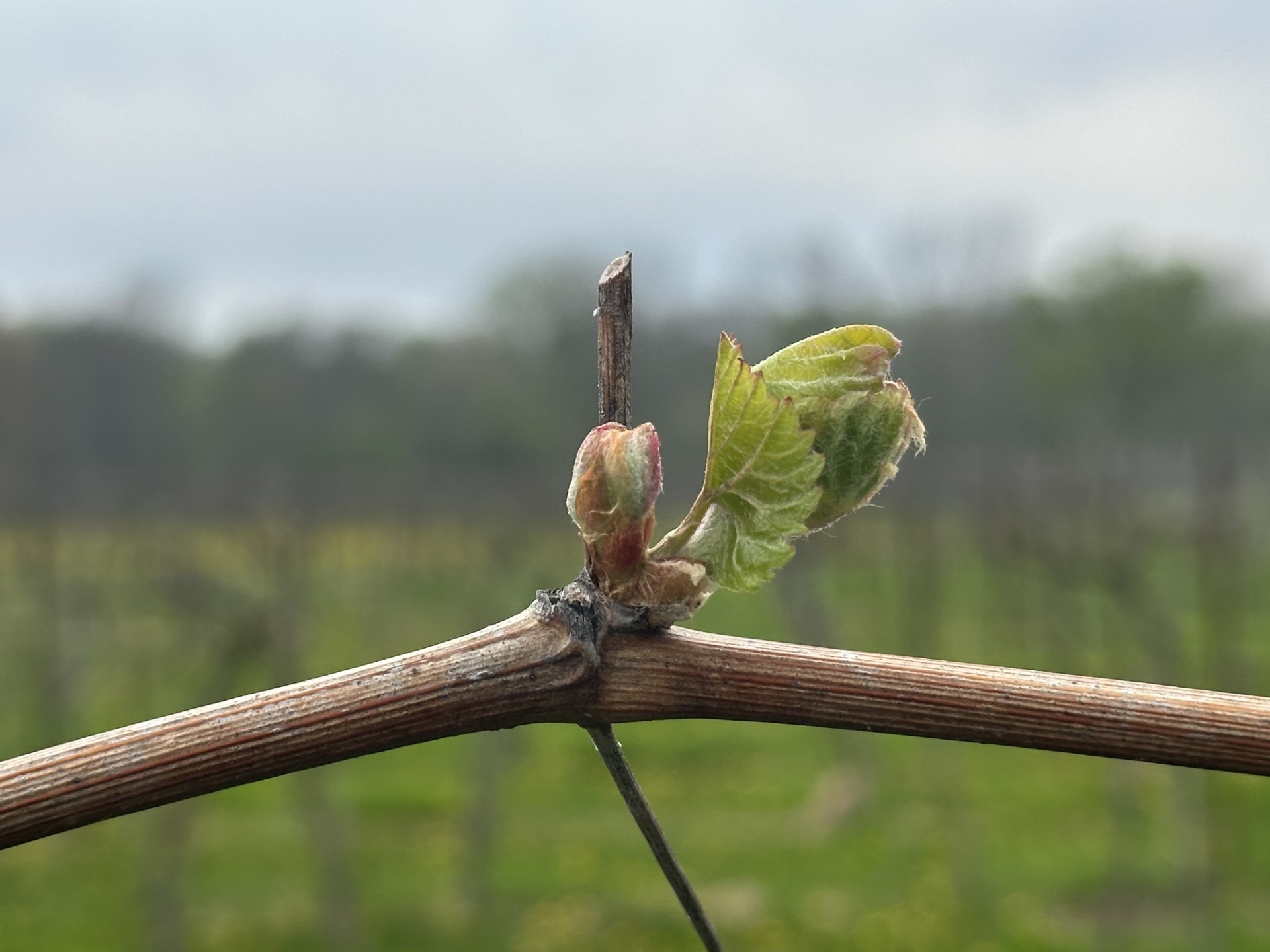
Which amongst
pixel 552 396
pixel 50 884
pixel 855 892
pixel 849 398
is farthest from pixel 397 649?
pixel 849 398

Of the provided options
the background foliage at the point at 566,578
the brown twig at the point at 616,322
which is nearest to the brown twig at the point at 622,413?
the brown twig at the point at 616,322

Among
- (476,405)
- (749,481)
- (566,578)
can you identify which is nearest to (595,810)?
(566,578)

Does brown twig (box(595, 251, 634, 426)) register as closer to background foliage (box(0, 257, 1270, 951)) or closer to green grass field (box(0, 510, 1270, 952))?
background foliage (box(0, 257, 1270, 951))

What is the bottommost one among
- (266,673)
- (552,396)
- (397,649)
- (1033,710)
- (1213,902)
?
(397,649)

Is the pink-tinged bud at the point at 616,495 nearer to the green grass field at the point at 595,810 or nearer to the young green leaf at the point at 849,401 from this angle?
the young green leaf at the point at 849,401

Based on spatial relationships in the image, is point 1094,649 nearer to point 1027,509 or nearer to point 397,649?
point 1027,509

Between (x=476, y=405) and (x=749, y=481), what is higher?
(x=749, y=481)

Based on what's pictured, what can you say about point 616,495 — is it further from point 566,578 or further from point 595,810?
point 566,578
